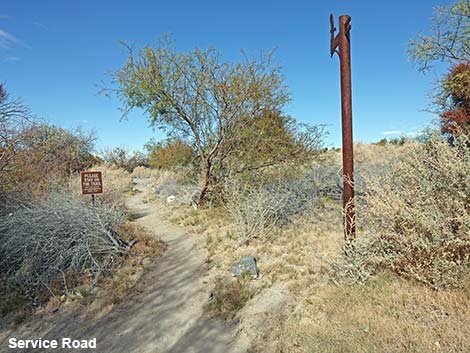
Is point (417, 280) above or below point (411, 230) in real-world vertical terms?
below

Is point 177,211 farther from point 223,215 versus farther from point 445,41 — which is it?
point 445,41

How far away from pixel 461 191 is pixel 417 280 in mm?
1146

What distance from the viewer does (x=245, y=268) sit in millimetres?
4973

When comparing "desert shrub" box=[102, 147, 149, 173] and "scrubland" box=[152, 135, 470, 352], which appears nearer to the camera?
"scrubland" box=[152, 135, 470, 352]

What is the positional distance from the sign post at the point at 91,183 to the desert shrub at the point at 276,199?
3475mm

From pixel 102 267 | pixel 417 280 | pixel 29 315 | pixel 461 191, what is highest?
pixel 461 191

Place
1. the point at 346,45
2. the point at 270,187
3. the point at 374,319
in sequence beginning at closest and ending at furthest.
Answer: the point at 374,319 < the point at 346,45 < the point at 270,187

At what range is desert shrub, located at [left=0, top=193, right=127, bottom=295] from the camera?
529cm

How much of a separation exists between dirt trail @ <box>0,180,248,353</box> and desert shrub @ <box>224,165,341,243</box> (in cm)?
159

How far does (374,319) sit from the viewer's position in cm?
281

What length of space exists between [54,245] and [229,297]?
3.78 meters

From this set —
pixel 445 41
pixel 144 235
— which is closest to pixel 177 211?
pixel 144 235

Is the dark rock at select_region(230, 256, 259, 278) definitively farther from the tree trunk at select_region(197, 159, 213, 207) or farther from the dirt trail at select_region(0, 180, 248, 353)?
the tree trunk at select_region(197, 159, 213, 207)

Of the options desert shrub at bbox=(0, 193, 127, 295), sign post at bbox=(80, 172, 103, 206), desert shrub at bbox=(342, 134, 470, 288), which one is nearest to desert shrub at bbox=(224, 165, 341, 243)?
desert shrub at bbox=(0, 193, 127, 295)
